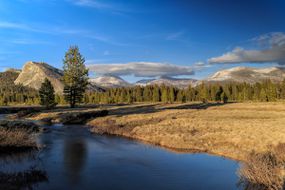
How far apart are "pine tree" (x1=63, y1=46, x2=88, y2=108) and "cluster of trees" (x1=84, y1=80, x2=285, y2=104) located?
8124 cm

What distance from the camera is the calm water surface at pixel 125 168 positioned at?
61.2 feet

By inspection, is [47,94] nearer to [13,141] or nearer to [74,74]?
[74,74]

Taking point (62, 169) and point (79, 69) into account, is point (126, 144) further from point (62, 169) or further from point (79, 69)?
point (79, 69)

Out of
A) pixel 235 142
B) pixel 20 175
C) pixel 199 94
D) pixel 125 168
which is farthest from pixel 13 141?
pixel 199 94

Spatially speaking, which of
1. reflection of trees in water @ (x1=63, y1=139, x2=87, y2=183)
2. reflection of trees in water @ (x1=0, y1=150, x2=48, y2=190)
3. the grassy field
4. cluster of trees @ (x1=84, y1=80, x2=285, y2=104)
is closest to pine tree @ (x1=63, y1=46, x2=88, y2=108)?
the grassy field

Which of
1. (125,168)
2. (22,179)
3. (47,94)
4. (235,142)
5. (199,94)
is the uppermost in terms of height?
(47,94)

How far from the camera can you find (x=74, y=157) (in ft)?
88.3

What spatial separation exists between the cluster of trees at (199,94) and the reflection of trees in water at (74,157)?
130m

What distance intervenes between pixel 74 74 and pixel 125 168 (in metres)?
62.0

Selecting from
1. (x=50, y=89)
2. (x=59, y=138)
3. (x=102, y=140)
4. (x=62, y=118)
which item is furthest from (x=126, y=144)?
(x=50, y=89)

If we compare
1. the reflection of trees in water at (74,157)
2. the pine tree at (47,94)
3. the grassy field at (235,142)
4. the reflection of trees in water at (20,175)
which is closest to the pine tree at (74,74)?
the pine tree at (47,94)

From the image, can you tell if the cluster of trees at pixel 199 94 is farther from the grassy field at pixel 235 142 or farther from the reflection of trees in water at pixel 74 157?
the reflection of trees in water at pixel 74 157

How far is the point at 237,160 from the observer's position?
26.0 metres

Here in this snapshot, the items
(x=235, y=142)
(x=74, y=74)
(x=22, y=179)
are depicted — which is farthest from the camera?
(x=74, y=74)
